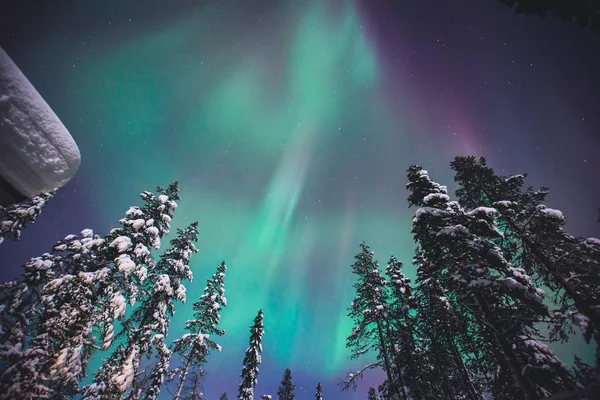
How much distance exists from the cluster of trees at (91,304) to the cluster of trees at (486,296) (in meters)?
Result: 12.1

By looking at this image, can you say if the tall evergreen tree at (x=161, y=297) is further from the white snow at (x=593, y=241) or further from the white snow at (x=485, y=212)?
the white snow at (x=593, y=241)

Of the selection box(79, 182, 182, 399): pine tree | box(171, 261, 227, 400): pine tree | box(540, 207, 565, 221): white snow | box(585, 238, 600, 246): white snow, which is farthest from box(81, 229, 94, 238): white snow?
box(585, 238, 600, 246): white snow

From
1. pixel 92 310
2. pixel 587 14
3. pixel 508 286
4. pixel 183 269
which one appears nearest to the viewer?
pixel 587 14

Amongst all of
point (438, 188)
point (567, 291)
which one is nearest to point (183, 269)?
point (438, 188)

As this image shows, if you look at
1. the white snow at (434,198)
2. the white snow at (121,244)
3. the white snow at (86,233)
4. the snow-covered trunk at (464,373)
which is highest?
the white snow at (434,198)

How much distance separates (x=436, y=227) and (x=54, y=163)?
12267 mm

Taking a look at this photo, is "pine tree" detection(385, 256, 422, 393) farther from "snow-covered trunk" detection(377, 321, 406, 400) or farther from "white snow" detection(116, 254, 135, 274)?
"white snow" detection(116, 254, 135, 274)

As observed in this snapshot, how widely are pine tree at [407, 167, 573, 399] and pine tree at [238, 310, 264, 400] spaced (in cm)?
2038

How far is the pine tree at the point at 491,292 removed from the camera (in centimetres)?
739

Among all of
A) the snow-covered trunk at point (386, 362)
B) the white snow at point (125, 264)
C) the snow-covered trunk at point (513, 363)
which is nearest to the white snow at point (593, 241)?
the snow-covered trunk at point (513, 363)

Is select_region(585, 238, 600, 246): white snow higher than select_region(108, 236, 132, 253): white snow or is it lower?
lower

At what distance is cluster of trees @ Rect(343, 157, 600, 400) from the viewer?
7.65m

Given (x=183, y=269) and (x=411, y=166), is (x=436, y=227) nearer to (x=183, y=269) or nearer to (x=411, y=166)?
(x=411, y=166)

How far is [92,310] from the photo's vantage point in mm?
9531
